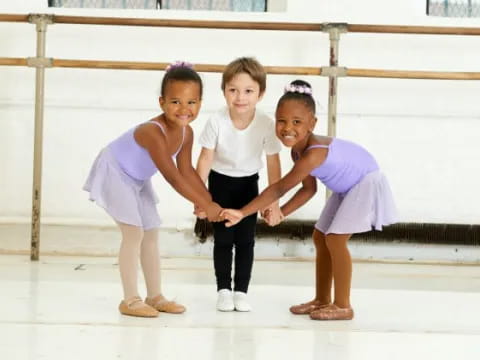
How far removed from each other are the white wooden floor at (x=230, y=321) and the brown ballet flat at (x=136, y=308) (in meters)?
0.03

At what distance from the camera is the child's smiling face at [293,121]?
88.0 inches

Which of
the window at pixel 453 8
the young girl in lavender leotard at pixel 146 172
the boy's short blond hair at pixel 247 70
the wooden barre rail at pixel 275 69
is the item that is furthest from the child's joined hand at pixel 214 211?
the window at pixel 453 8

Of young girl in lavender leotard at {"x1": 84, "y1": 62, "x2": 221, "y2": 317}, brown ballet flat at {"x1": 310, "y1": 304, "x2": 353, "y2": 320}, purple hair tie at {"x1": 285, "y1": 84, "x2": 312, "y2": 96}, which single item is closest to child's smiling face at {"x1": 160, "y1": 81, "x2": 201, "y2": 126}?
young girl in lavender leotard at {"x1": 84, "y1": 62, "x2": 221, "y2": 317}

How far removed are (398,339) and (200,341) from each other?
0.44 m

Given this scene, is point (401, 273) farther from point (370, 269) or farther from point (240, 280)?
point (240, 280)

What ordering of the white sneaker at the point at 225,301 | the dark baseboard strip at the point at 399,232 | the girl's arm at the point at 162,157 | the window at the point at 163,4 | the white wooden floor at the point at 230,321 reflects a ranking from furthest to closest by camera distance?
the window at the point at 163,4 < the dark baseboard strip at the point at 399,232 < the white sneaker at the point at 225,301 < the girl's arm at the point at 162,157 < the white wooden floor at the point at 230,321

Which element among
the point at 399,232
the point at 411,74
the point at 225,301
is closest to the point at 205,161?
the point at 225,301

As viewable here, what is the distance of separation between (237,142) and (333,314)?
0.50 metres

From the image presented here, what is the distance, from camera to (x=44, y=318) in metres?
2.12

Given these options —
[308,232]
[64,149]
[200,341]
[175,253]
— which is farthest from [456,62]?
[200,341]

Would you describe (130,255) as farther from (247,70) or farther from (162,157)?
(247,70)

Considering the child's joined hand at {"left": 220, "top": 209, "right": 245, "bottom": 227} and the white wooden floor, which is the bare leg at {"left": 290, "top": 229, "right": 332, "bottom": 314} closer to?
the white wooden floor

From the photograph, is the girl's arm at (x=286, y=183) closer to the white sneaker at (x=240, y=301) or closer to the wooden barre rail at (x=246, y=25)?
the white sneaker at (x=240, y=301)

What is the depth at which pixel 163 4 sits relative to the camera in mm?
3662
